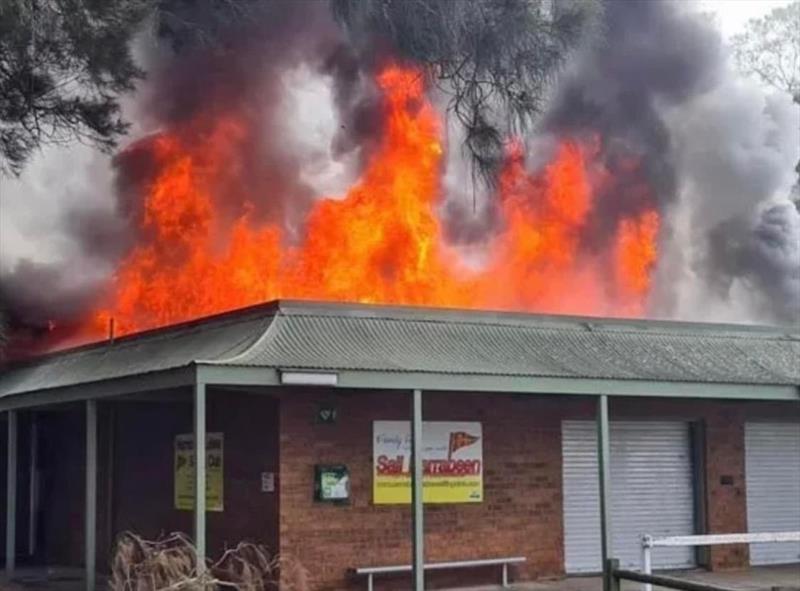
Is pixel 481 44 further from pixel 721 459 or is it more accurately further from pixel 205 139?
pixel 721 459

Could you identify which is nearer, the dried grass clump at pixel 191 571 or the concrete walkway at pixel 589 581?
the dried grass clump at pixel 191 571

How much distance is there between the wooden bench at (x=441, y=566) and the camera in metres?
14.8

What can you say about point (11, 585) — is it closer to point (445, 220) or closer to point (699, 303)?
A: point (445, 220)

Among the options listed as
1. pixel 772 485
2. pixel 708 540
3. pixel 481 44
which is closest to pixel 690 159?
pixel 481 44

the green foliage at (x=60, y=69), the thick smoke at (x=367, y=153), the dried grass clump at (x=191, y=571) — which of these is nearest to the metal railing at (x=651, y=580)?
the dried grass clump at (x=191, y=571)

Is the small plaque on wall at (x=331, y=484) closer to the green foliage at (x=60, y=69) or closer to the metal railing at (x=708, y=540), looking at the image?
the metal railing at (x=708, y=540)

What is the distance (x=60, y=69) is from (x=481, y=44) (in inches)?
410

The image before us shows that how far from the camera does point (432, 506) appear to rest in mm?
15781

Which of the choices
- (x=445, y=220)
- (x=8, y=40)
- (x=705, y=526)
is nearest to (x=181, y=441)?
(x=8, y=40)

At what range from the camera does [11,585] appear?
1698 centimetres

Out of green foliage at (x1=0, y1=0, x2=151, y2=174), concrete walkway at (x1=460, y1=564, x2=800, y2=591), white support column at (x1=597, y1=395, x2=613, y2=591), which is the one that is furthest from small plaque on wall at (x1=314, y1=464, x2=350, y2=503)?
green foliage at (x1=0, y1=0, x2=151, y2=174)

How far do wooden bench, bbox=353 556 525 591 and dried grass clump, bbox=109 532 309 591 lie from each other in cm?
83

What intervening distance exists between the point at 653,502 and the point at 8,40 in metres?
10.4

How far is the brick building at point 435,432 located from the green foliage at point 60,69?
3.14m
